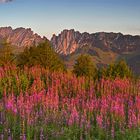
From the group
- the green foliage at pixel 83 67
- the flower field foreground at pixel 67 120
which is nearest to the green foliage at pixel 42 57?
the green foliage at pixel 83 67

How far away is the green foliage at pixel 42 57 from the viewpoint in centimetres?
2856

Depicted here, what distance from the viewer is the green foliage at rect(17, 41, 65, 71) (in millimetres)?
28562

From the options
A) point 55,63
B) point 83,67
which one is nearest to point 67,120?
point 55,63

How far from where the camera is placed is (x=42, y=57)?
29031 millimetres

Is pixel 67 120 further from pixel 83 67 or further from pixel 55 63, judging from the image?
pixel 83 67

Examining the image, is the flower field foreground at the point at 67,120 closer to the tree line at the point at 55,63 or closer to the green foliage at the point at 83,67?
the tree line at the point at 55,63

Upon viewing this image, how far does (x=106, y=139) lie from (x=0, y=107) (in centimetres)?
348

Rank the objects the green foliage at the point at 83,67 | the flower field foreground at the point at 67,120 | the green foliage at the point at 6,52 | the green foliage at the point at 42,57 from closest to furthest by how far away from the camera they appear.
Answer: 1. the flower field foreground at the point at 67,120
2. the green foliage at the point at 42,57
3. the green foliage at the point at 83,67
4. the green foliage at the point at 6,52

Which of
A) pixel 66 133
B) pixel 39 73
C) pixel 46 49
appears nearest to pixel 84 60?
pixel 46 49

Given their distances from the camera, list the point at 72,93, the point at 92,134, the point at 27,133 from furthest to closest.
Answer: the point at 72,93 → the point at 92,134 → the point at 27,133

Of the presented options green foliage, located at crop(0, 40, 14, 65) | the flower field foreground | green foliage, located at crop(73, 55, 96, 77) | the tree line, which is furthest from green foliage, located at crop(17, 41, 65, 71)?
the flower field foreground

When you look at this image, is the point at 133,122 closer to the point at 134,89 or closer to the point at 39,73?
the point at 134,89

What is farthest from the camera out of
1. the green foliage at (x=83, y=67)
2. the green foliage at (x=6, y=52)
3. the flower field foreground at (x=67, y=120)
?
the green foliage at (x=6, y=52)

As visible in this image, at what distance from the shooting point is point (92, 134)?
9789mm
